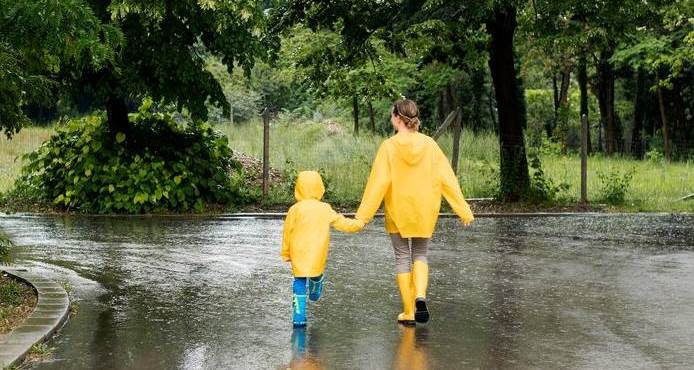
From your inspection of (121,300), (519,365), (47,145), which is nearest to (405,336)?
(519,365)

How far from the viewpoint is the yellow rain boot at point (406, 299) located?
8484 mm

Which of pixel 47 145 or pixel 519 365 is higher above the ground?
pixel 47 145

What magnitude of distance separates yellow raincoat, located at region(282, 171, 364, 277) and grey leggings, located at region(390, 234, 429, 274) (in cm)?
55

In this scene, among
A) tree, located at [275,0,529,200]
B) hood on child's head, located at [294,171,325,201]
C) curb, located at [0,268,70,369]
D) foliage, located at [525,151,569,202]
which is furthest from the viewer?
foliage, located at [525,151,569,202]

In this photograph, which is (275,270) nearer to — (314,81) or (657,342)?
(657,342)

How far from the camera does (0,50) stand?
9.11m

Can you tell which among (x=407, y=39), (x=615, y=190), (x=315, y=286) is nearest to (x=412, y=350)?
(x=315, y=286)

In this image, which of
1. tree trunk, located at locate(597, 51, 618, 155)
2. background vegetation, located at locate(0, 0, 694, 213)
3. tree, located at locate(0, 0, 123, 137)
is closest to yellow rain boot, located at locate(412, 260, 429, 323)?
tree, located at locate(0, 0, 123, 137)

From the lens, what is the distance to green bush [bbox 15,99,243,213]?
64.8ft

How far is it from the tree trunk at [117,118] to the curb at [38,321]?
1023 cm

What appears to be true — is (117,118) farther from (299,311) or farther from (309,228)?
(309,228)

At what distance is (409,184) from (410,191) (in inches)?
2.2

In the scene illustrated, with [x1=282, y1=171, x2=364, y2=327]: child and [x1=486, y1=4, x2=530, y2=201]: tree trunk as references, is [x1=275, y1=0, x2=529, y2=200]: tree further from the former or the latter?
[x1=282, y1=171, x2=364, y2=327]: child

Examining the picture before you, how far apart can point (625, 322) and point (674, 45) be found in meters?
31.6
